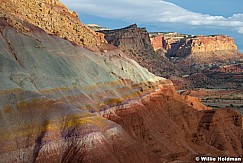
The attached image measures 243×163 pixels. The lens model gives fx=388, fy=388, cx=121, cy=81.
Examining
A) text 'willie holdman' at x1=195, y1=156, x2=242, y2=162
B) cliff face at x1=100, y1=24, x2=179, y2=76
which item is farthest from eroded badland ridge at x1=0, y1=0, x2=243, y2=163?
cliff face at x1=100, y1=24, x2=179, y2=76

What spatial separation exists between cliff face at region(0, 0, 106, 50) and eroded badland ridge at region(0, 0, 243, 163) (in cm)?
16

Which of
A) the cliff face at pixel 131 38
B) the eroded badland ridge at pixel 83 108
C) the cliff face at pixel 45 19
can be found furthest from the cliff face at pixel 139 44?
the cliff face at pixel 45 19

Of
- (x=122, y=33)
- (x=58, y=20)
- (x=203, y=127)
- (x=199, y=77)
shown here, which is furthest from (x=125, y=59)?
(x=199, y=77)

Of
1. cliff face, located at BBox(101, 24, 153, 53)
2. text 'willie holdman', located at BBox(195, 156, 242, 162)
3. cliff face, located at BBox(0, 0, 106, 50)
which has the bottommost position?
text 'willie holdman', located at BBox(195, 156, 242, 162)

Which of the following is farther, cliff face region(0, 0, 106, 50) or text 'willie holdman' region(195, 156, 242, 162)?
cliff face region(0, 0, 106, 50)

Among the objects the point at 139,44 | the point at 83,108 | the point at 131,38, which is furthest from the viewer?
the point at 139,44

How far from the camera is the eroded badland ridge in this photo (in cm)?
2605

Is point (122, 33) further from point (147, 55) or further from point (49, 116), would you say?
point (49, 116)

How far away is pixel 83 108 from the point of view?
32.8 m

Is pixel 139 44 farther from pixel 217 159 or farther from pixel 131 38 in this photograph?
pixel 217 159

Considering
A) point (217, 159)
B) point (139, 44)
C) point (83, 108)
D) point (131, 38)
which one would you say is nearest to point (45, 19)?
point (83, 108)

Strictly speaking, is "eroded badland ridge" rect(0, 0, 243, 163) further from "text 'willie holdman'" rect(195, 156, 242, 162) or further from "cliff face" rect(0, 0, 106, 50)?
"text 'willie holdman'" rect(195, 156, 242, 162)

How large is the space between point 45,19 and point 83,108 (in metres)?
16.2

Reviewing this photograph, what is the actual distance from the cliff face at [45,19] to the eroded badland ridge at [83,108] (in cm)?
16
